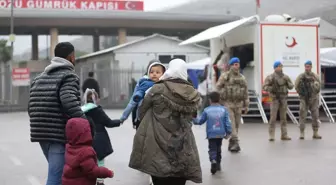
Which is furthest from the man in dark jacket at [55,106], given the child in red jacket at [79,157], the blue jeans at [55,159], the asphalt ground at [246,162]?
the asphalt ground at [246,162]

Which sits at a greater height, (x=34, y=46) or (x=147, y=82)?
(x=34, y=46)

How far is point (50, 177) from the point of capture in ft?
16.9

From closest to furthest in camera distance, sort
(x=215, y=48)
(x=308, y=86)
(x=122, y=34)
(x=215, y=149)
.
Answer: (x=215, y=149)
(x=308, y=86)
(x=215, y=48)
(x=122, y=34)

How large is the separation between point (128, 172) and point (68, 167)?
4.48 metres

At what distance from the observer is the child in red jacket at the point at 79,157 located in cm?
475

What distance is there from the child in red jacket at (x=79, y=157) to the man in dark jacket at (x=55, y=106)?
168 millimetres

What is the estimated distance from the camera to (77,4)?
54.9 meters

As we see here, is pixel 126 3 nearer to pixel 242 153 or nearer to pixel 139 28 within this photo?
Answer: pixel 139 28

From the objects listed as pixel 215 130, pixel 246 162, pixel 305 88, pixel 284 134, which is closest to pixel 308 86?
pixel 305 88

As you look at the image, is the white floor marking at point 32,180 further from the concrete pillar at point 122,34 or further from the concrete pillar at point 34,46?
the concrete pillar at point 34,46

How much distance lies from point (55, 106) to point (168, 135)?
1039 millimetres

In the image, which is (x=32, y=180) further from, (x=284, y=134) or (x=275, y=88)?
(x=284, y=134)

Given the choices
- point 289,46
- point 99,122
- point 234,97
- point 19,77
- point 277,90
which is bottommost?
point 99,122

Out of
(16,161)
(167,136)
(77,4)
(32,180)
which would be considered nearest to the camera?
(167,136)
